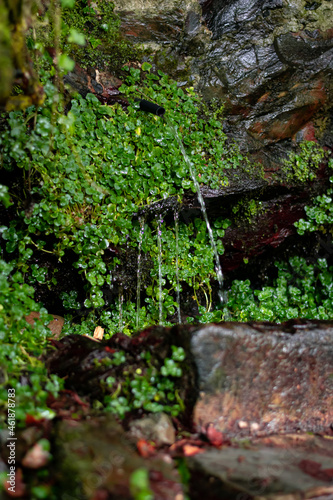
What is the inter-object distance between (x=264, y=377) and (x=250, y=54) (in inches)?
123

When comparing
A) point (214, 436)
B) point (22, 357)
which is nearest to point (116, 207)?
point (22, 357)

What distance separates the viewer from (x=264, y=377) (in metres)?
2.03

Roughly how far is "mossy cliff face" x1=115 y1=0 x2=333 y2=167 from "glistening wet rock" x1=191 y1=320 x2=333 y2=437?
7.10ft

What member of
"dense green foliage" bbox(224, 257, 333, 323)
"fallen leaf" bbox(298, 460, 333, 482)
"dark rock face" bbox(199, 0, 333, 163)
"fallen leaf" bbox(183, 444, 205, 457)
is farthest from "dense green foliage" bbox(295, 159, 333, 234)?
Result: "fallen leaf" bbox(183, 444, 205, 457)

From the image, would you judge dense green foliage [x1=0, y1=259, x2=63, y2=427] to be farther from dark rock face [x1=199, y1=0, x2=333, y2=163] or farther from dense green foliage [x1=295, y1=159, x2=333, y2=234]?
dense green foliage [x1=295, y1=159, x2=333, y2=234]

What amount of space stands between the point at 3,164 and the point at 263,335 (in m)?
2.18

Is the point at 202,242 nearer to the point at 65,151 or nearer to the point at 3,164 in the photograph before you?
the point at 65,151

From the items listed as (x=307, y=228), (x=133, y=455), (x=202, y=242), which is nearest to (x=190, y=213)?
(x=202, y=242)

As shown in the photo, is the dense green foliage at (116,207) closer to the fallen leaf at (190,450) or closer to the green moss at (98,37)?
the green moss at (98,37)

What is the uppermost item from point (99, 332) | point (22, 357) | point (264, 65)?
point (264, 65)

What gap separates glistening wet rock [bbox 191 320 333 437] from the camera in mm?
1924

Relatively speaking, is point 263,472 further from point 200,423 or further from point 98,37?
point 98,37

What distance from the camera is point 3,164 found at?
281cm

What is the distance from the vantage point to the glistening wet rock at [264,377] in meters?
1.92
